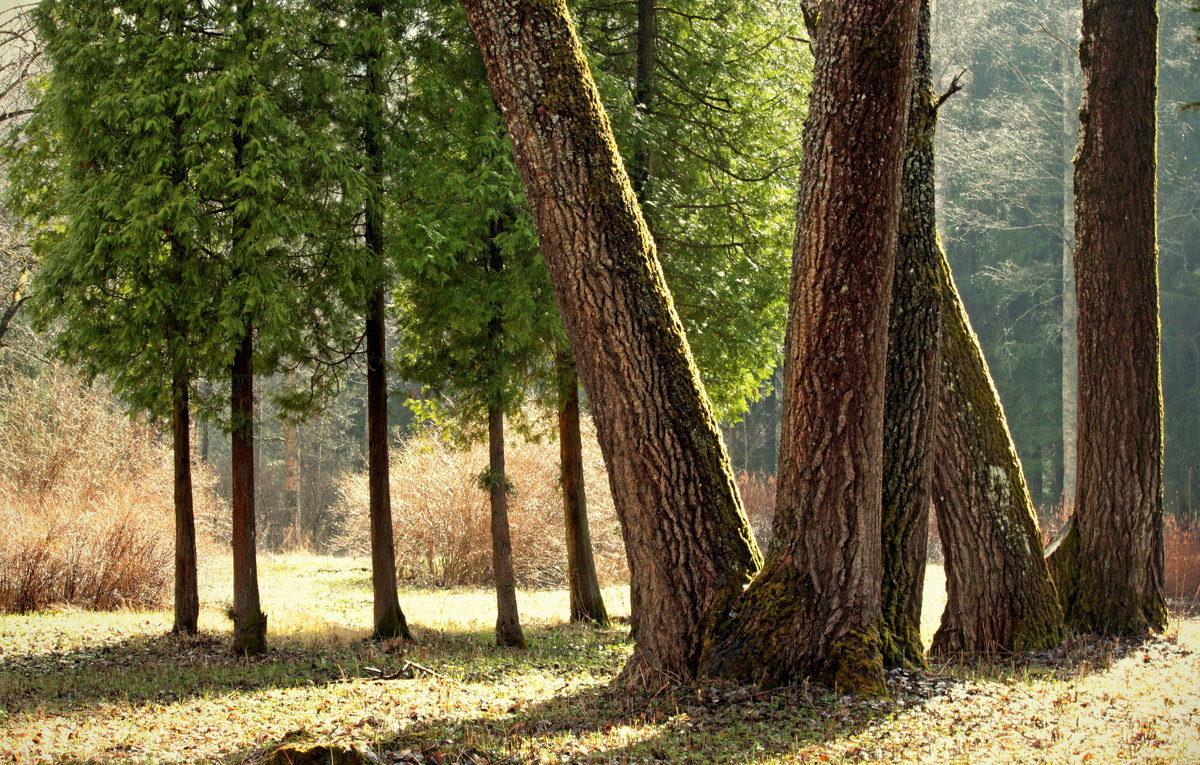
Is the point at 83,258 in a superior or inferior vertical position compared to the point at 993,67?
inferior

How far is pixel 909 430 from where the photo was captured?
5.35 metres

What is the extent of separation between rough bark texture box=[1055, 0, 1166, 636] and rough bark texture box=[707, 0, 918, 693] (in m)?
3.61

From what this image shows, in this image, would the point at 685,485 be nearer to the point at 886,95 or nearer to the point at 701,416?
the point at 701,416

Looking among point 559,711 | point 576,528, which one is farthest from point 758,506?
point 559,711

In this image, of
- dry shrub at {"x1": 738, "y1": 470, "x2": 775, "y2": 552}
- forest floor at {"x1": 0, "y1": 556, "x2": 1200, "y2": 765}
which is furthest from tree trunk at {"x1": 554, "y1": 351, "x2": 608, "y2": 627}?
dry shrub at {"x1": 738, "y1": 470, "x2": 775, "y2": 552}

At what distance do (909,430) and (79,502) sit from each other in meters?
12.8

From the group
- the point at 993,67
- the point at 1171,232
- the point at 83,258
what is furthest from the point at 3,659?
the point at 993,67

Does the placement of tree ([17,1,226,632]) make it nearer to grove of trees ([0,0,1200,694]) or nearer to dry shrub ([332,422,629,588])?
grove of trees ([0,0,1200,694])

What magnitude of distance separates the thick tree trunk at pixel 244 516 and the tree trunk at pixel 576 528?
142 inches

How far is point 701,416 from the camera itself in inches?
200

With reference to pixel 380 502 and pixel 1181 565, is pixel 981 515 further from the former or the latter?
pixel 1181 565

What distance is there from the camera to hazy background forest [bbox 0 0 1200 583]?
436 inches

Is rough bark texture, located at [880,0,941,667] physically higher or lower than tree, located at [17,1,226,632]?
lower

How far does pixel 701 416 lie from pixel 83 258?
19.2ft
